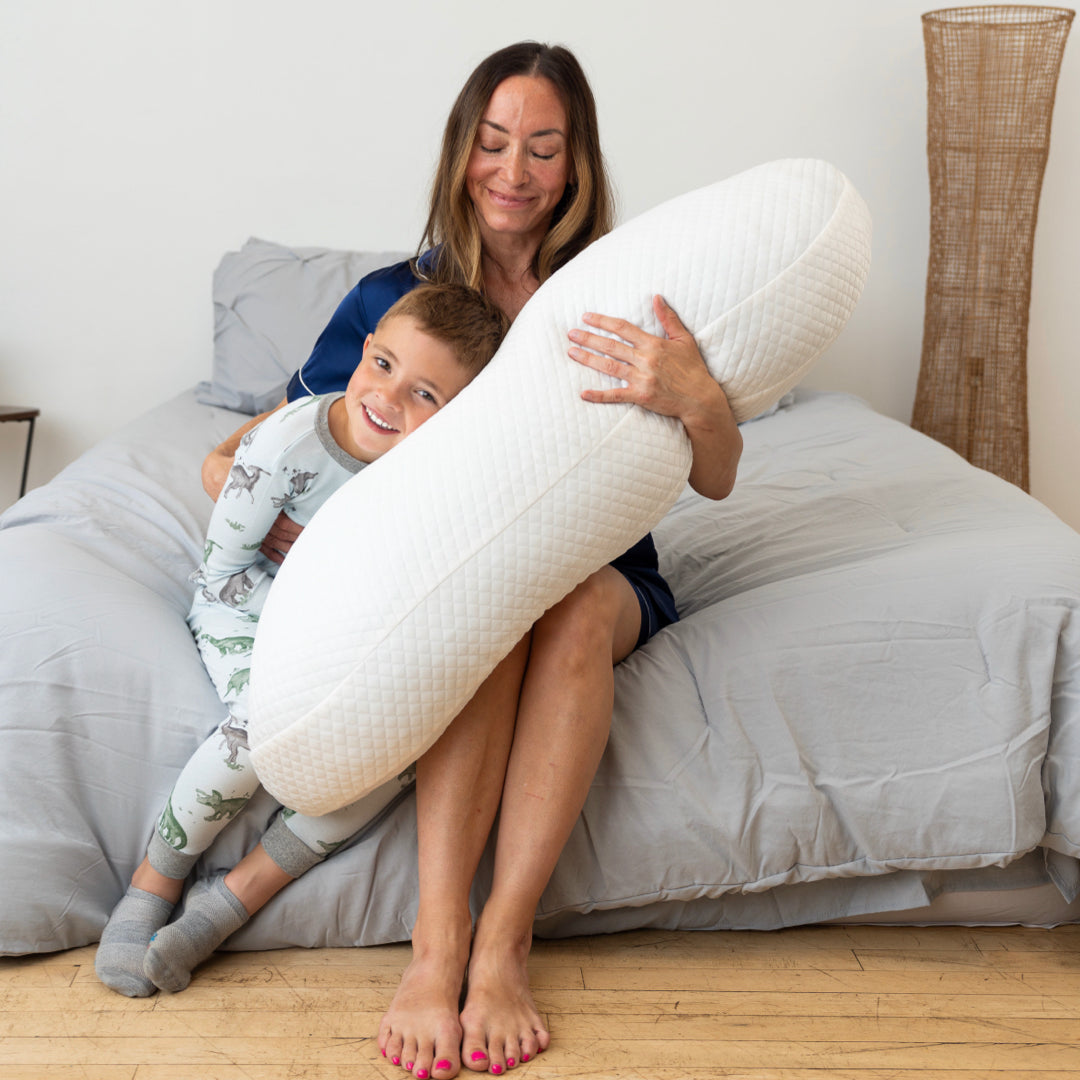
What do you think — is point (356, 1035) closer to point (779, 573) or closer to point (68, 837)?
point (68, 837)

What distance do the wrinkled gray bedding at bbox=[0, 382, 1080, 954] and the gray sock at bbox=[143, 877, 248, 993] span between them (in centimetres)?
4

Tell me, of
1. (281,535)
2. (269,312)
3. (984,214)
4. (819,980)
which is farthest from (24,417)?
(984,214)

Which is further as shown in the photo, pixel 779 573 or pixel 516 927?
pixel 779 573

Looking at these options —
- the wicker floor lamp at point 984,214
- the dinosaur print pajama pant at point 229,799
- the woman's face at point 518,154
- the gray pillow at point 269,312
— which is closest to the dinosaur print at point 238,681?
the dinosaur print pajama pant at point 229,799

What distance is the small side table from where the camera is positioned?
2.51m

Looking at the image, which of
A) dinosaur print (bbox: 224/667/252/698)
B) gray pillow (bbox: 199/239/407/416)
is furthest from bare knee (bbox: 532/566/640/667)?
gray pillow (bbox: 199/239/407/416)

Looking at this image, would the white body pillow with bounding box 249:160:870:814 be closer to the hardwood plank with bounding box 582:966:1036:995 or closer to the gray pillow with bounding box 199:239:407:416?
the hardwood plank with bounding box 582:966:1036:995

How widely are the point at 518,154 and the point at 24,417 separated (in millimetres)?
1650

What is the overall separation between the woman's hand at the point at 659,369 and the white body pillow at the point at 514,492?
1cm

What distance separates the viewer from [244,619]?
123cm

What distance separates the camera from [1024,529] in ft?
4.48

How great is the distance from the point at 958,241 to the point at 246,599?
2.14 metres

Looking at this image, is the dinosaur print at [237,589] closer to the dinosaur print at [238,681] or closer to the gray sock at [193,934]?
the dinosaur print at [238,681]

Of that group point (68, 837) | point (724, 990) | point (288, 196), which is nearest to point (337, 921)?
point (68, 837)
